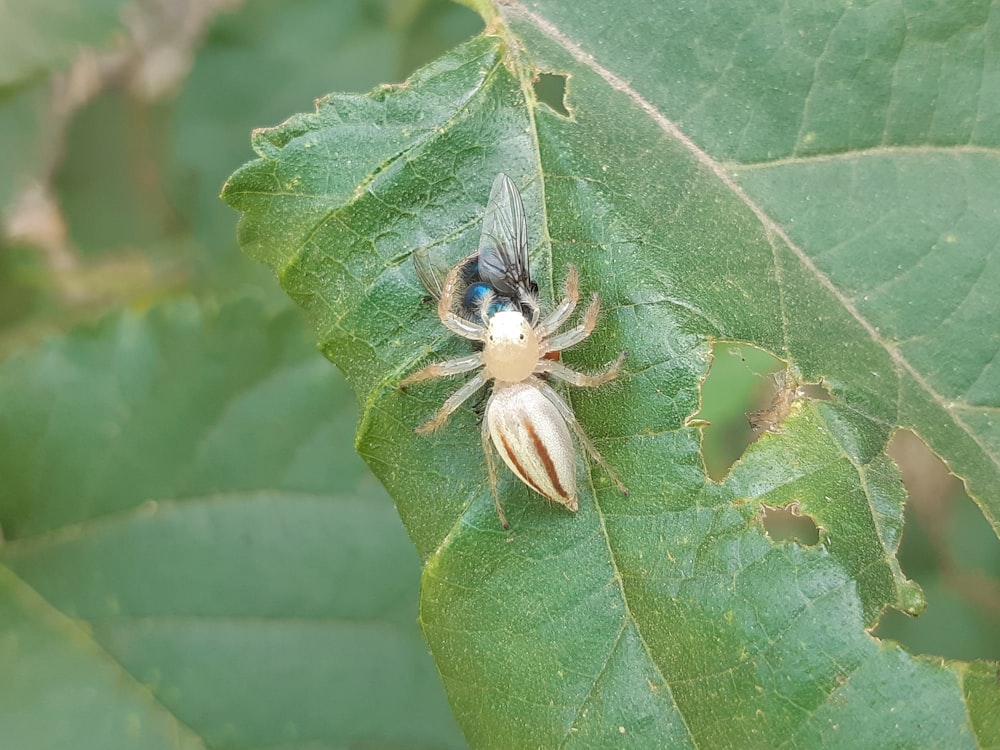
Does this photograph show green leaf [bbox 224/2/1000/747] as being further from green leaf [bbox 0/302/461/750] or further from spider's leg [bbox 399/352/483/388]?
green leaf [bbox 0/302/461/750]

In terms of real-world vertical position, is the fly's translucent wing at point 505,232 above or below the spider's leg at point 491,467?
above

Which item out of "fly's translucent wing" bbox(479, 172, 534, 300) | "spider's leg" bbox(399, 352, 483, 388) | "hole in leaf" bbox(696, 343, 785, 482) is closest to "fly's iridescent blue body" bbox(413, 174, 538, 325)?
"fly's translucent wing" bbox(479, 172, 534, 300)

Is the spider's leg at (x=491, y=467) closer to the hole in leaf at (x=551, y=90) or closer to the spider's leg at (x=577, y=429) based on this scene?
the spider's leg at (x=577, y=429)

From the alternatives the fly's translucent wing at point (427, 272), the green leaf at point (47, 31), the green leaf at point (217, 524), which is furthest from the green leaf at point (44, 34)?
the fly's translucent wing at point (427, 272)

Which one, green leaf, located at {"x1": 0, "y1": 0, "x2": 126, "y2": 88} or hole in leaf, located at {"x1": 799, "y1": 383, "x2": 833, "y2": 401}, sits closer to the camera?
hole in leaf, located at {"x1": 799, "y1": 383, "x2": 833, "y2": 401}

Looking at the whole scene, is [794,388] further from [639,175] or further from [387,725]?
[387,725]

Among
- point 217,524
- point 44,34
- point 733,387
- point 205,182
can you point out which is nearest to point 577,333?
point 733,387
